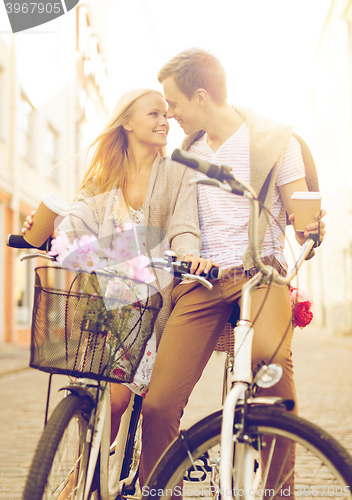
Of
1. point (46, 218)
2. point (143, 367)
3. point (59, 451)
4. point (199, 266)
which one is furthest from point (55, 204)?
point (59, 451)

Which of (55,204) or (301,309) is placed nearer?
(55,204)

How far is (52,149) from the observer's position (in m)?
19.3

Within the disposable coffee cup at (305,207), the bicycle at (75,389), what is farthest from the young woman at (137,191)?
the disposable coffee cup at (305,207)

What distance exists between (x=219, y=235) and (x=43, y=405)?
15.6 feet

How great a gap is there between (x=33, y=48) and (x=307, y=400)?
1342cm

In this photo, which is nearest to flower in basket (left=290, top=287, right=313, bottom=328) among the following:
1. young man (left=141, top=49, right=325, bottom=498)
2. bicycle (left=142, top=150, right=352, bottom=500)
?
young man (left=141, top=49, right=325, bottom=498)

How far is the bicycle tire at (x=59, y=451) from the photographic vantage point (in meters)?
1.55

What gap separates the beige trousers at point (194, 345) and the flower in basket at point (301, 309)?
241mm

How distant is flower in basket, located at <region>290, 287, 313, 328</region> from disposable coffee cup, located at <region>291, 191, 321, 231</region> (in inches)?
15.3

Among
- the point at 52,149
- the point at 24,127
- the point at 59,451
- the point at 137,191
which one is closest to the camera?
the point at 59,451

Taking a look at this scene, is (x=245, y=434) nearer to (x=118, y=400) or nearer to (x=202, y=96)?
(x=118, y=400)

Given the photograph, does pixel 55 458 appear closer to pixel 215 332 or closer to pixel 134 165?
pixel 215 332

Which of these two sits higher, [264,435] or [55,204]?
[55,204]

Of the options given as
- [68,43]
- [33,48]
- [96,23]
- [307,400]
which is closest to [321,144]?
[96,23]
